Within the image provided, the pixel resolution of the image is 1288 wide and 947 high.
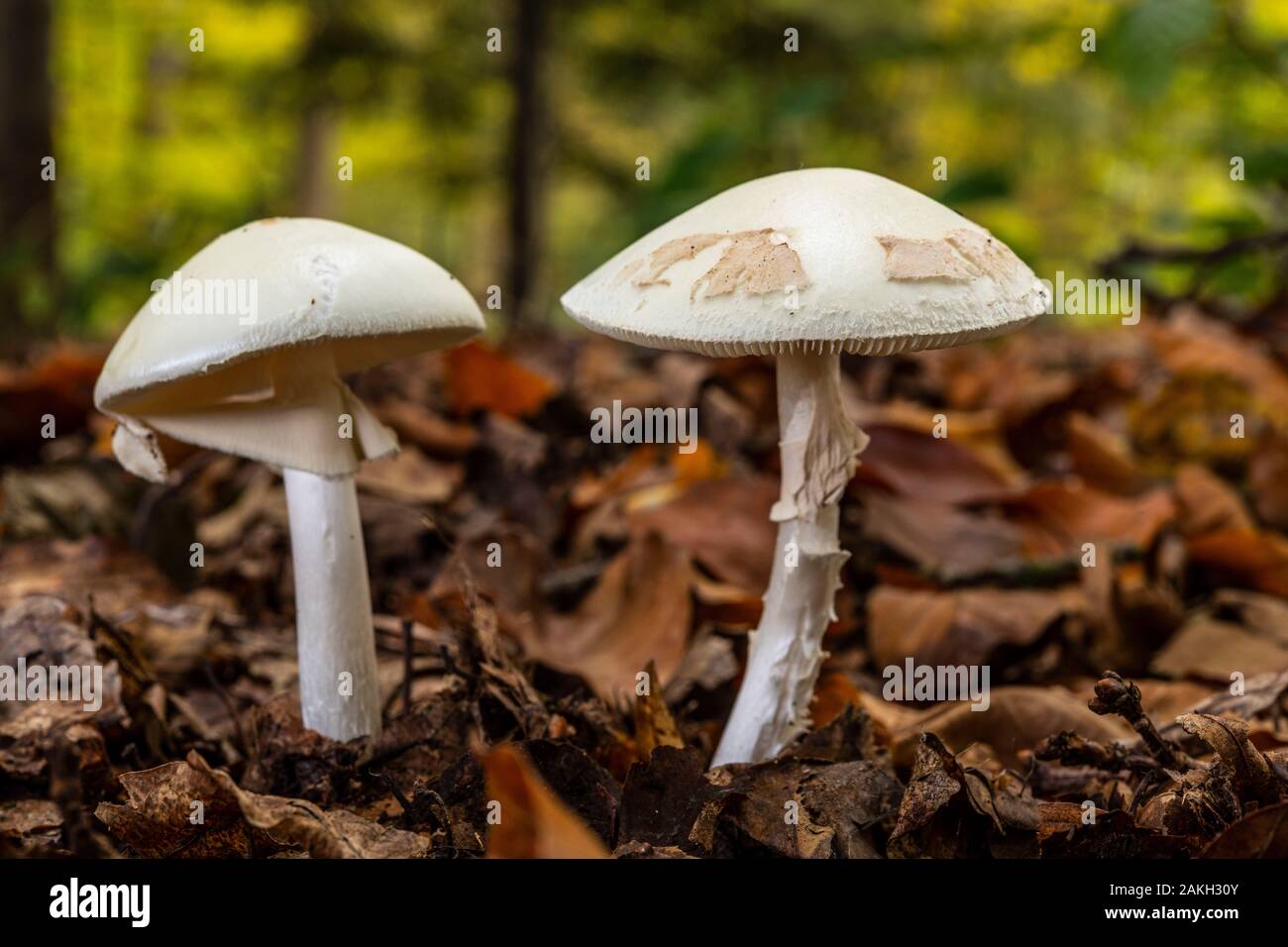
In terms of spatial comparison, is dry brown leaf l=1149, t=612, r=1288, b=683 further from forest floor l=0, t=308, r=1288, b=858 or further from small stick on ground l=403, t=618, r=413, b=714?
small stick on ground l=403, t=618, r=413, b=714

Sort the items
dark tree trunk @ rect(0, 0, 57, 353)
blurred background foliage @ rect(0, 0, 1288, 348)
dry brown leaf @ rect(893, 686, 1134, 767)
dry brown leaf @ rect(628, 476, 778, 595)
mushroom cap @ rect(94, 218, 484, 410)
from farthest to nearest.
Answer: dark tree trunk @ rect(0, 0, 57, 353), blurred background foliage @ rect(0, 0, 1288, 348), dry brown leaf @ rect(628, 476, 778, 595), dry brown leaf @ rect(893, 686, 1134, 767), mushroom cap @ rect(94, 218, 484, 410)

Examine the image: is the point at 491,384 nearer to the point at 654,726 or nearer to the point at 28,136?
the point at 654,726

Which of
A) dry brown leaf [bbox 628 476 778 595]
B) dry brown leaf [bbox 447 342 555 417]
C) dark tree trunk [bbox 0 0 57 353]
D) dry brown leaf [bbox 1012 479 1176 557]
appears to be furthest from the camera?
dark tree trunk [bbox 0 0 57 353]

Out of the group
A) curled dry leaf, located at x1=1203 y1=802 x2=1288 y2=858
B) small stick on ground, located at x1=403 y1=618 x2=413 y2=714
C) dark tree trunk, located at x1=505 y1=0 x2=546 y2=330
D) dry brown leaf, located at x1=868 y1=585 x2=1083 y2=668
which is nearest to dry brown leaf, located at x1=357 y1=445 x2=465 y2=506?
small stick on ground, located at x1=403 y1=618 x2=413 y2=714

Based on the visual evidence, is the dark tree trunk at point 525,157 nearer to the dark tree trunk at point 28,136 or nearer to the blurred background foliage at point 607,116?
the blurred background foliage at point 607,116

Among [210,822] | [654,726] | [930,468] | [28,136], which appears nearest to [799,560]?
[654,726]
